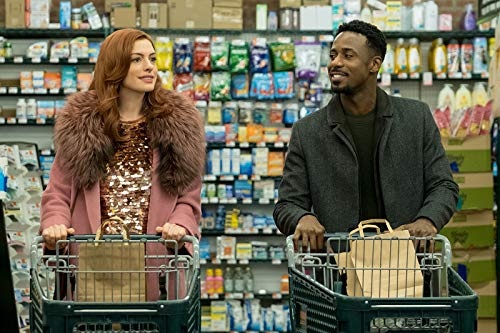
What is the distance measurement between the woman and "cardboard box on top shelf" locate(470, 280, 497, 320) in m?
3.60

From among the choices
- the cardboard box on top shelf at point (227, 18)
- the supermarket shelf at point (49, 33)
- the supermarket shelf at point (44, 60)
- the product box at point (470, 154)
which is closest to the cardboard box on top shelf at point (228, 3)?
the cardboard box on top shelf at point (227, 18)

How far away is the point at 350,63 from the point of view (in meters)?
3.62

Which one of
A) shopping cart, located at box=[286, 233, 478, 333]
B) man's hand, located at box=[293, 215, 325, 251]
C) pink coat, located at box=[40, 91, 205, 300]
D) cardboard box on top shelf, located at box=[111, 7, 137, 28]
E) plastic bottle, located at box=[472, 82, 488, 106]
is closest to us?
shopping cart, located at box=[286, 233, 478, 333]

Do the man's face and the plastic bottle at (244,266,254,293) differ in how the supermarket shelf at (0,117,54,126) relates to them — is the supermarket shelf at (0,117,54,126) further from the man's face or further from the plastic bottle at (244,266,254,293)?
the man's face

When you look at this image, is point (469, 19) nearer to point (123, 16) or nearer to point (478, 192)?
point (123, 16)

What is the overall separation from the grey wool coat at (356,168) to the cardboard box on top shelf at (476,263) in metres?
3.24

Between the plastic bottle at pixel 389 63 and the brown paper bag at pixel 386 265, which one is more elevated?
the plastic bottle at pixel 389 63

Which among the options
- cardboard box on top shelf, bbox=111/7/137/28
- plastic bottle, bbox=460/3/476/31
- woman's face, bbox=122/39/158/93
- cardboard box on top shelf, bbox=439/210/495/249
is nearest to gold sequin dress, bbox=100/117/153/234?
woman's face, bbox=122/39/158/93

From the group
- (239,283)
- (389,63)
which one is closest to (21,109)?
(239,283)

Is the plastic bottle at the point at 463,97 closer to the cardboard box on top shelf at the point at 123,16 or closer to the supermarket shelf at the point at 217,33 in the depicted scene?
the supermarket shelf at the point at 217,33

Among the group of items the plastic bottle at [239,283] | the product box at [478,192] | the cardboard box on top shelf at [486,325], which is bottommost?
the plastic bottle at [239,283]

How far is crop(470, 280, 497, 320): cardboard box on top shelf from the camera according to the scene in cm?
677

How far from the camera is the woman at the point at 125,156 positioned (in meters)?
3.60

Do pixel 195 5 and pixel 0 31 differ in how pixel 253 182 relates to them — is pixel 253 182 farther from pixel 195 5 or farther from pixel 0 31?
pixel 0 31
